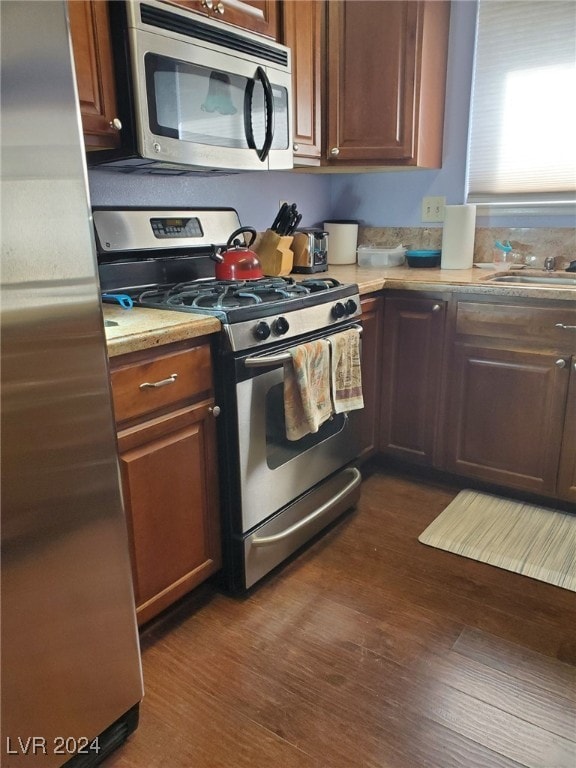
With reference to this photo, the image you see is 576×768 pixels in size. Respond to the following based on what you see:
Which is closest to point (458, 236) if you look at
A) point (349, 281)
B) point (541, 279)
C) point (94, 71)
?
point (541, 279)

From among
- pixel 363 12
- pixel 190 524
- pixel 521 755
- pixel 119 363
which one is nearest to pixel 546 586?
pixel 521 755

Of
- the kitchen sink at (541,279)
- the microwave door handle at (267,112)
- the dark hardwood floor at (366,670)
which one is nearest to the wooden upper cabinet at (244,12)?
the microwave door handle at (267,112)

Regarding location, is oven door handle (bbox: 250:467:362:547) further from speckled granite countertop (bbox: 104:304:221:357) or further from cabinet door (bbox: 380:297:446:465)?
Result: speckled granite countertop (bbox: 104:304:221:357)

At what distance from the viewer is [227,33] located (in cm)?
184

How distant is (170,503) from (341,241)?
70.5 inches

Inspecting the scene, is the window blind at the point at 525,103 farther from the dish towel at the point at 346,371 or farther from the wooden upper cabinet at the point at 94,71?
the wooden upper cabinet at the point at 94,71

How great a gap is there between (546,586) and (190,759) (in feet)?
3.94

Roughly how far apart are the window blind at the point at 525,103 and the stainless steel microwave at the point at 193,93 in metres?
1.02

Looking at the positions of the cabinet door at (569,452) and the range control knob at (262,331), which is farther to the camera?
the cabinet door at (569,452)

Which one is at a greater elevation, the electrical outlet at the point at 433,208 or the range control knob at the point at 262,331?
the electrical outlet at the point at 433,208

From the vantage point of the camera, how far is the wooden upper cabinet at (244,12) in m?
1.77

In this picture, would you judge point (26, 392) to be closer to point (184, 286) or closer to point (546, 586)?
point (184, 286)

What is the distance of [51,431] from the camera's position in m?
0.99

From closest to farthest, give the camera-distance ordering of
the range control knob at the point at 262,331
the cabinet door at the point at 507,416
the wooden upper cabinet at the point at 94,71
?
the wooden upper cabinet at the point at 94,71
the range control knob at the point at 262,331
the cabinet door at the point at 507,416
